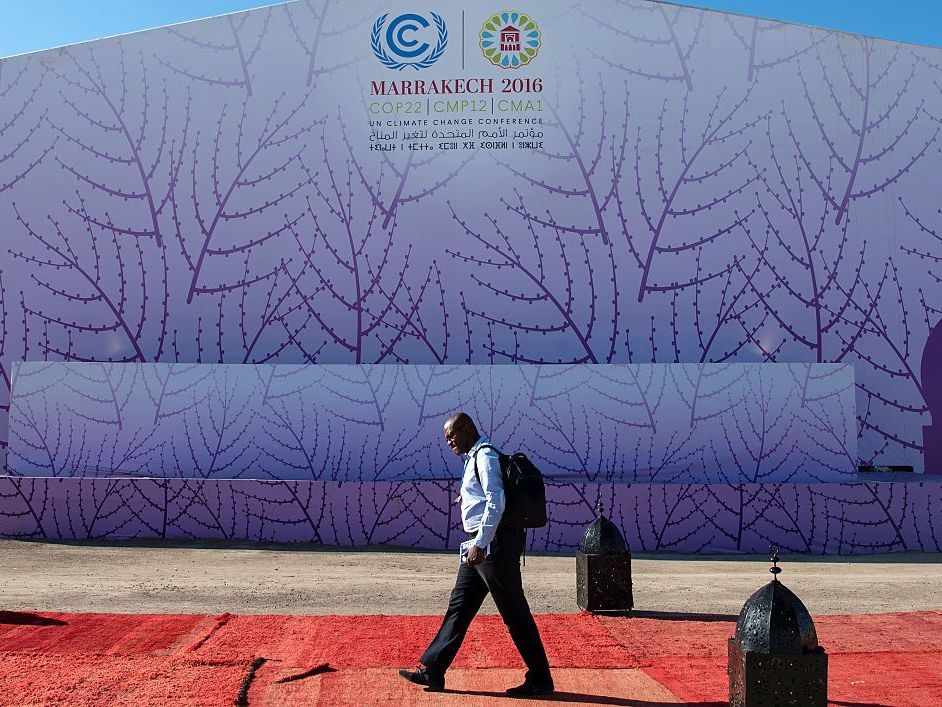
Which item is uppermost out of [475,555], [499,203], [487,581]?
[499,203]

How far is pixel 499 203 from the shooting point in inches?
643

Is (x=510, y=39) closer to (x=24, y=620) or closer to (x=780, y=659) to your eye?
(x=24, y=620)

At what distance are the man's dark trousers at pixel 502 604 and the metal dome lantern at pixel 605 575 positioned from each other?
8.85 ft

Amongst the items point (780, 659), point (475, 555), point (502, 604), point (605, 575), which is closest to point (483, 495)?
point (475, 555)

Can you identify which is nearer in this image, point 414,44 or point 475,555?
point 475,555

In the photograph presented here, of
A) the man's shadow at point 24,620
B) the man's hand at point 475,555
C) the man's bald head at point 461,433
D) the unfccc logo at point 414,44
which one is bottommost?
the man's shadow at point 24,620

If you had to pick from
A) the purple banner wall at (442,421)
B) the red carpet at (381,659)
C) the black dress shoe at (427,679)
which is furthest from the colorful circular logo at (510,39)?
the black dress shoe at (427,679)

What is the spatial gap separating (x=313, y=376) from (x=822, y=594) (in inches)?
341

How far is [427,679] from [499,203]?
38.7 ft

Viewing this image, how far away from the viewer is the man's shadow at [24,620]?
7215 millimetres

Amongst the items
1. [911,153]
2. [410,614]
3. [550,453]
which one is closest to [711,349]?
[550,453]

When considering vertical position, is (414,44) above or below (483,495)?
above

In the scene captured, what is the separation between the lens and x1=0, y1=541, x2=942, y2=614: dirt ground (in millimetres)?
8758

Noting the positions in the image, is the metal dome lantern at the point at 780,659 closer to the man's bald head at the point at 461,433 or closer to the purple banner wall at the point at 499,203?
the man's bald head at the point at 461,433
